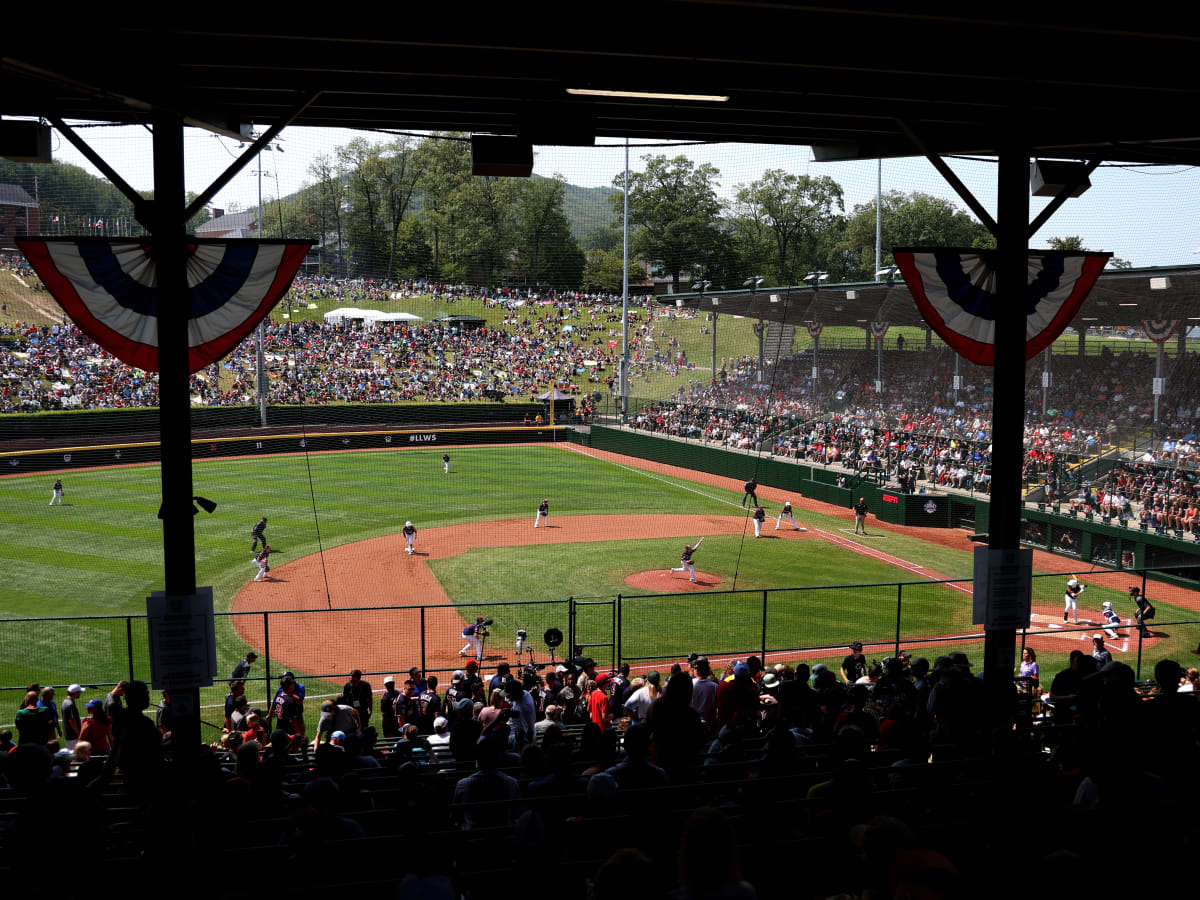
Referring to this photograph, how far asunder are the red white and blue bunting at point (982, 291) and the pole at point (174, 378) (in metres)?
5.93

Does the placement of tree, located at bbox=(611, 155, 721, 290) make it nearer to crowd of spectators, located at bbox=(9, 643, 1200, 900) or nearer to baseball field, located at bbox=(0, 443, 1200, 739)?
baseball field, located at bbox=(0, 443, 1200, 739)

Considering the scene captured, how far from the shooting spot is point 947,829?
470 centimetres

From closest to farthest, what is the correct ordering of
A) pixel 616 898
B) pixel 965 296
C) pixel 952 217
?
1. pixel 616 898
2. pixel 965 296
3. pixel 952 217

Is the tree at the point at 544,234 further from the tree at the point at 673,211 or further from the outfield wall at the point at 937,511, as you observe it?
the outfield wall at the point at 937,511

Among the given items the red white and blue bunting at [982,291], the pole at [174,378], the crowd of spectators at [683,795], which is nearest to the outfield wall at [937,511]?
the red white and blue bunting at [982,291]

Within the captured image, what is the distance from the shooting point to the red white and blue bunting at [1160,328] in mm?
31844

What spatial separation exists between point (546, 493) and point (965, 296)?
32.6 metres

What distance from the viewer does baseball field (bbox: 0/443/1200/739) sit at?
19.0 m

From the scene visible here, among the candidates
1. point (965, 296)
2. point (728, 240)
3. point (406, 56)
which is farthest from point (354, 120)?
point (728, 240)

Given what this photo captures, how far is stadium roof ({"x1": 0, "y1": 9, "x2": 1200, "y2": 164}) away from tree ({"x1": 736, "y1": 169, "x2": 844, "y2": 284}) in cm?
2099

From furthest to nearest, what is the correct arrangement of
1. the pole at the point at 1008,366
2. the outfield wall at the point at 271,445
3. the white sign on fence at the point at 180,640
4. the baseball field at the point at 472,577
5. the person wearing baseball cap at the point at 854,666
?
the outfield wall at the point at 271,445
the baseball field at the point at 472,577
the person wearing baseball cap at the point at 854,666
the pole at the point at 1008,366
the white sign on fence at the point at 180,640

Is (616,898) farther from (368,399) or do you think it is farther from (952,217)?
(952,217)

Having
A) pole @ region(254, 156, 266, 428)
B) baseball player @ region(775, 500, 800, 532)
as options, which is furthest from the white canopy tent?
baseball player @ region(775, 500, 800, 532)

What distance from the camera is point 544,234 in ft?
93.8
